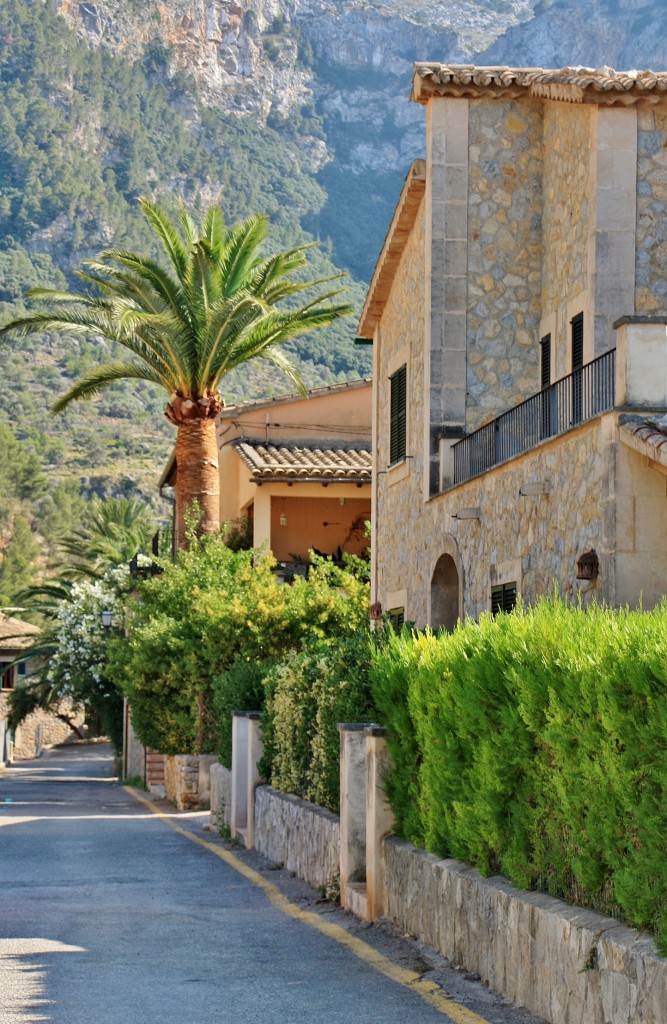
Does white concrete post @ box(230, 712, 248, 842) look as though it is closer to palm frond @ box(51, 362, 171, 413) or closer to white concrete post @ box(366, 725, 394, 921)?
white concrete post @ box(366, 725, 394, 921)

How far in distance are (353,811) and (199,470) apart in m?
19.7

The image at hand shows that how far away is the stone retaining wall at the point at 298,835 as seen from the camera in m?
13.3

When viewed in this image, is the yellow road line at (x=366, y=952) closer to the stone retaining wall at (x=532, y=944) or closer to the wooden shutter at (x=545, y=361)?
the stone retaining wall at (x=532, y=944)

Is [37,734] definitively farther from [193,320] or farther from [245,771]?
[245,771]

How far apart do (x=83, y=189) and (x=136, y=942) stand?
489ft

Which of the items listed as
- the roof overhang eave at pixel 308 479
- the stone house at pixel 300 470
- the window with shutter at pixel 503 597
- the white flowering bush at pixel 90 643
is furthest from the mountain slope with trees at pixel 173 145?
the window with shutter at pixel 503 597

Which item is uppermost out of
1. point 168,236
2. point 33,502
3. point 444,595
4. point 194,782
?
point 33,502

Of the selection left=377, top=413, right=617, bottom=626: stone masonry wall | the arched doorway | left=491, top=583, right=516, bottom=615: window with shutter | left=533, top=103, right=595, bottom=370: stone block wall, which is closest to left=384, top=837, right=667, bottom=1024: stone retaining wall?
left=377, top=413, right=617, bottom=626: stone masonry wall

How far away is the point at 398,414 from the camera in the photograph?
2342 centimetres

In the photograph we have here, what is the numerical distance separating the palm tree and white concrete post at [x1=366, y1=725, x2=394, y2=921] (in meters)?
18.4

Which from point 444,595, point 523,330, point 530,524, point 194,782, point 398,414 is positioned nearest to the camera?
point 530,524

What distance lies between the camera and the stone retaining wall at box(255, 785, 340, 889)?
13.3 metres

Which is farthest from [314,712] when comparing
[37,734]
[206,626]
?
[37,734]

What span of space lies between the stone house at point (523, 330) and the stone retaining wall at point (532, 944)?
416cm
